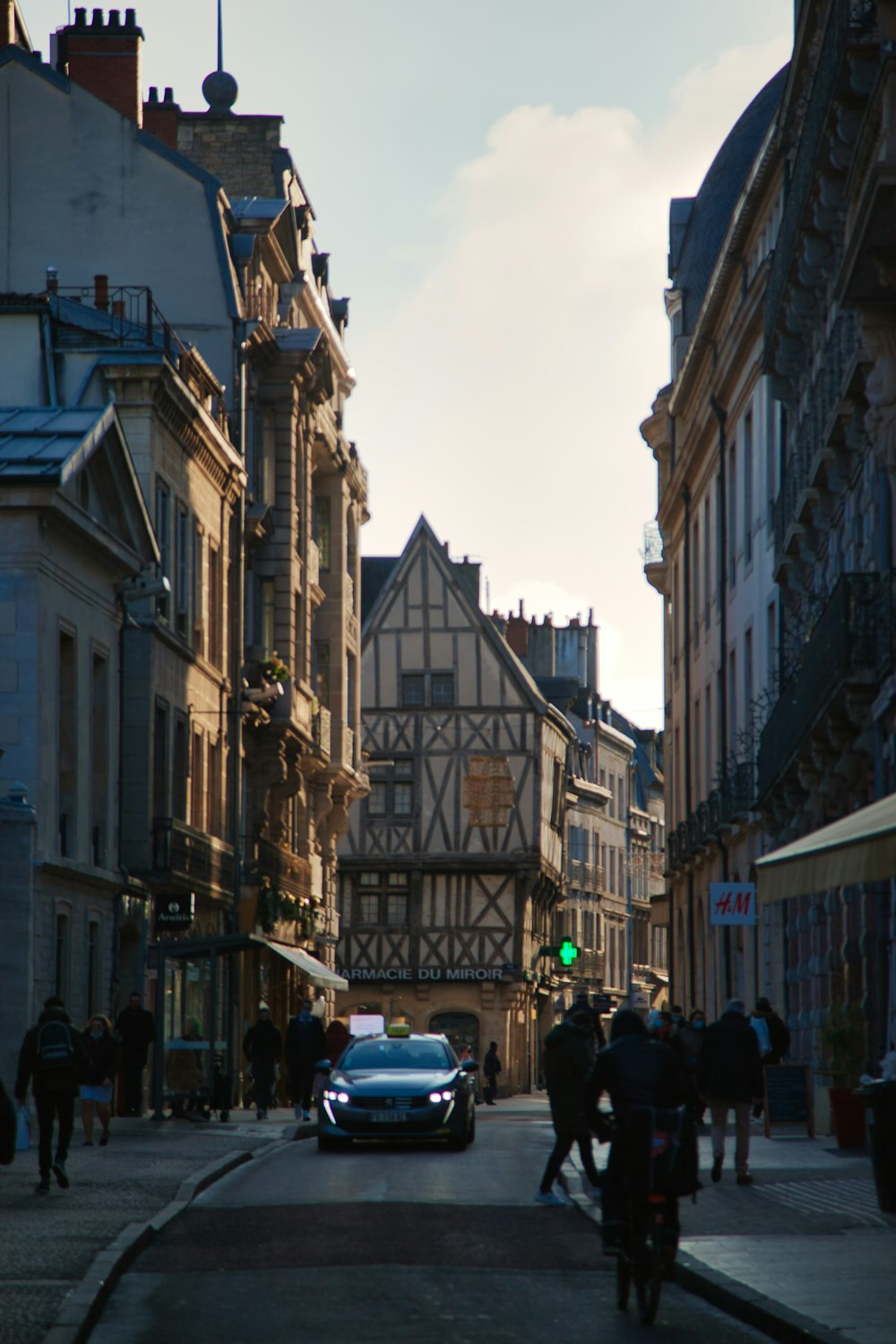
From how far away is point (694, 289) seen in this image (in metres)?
55.5

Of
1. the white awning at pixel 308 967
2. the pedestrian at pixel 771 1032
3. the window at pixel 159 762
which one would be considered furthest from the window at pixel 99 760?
the pedestrian at pixel 771 1032

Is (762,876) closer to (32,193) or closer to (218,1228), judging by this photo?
(218,1228)

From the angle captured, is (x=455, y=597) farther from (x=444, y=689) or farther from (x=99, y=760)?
(x=99, y=760)

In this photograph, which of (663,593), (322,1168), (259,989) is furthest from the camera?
(663,593)

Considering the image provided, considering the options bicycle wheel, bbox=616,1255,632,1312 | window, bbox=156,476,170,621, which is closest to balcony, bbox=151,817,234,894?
window, bbox=156,476,170,621

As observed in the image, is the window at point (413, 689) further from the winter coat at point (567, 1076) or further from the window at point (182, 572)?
the winter coat at point (567, 1076)

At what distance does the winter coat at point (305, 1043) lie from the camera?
3412cm

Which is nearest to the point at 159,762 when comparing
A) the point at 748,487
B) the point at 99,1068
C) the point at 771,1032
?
the point at 748,487

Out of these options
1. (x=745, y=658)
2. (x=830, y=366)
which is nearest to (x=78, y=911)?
(x=830, y=366)

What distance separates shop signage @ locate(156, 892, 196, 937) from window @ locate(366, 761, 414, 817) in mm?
35850

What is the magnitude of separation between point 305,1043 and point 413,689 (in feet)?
121

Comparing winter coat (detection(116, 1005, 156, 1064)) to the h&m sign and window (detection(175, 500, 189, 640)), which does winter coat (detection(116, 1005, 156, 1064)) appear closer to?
window (detection(175, 500, 189, 640))

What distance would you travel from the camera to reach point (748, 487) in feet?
134

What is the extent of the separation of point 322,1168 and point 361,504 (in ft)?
116
